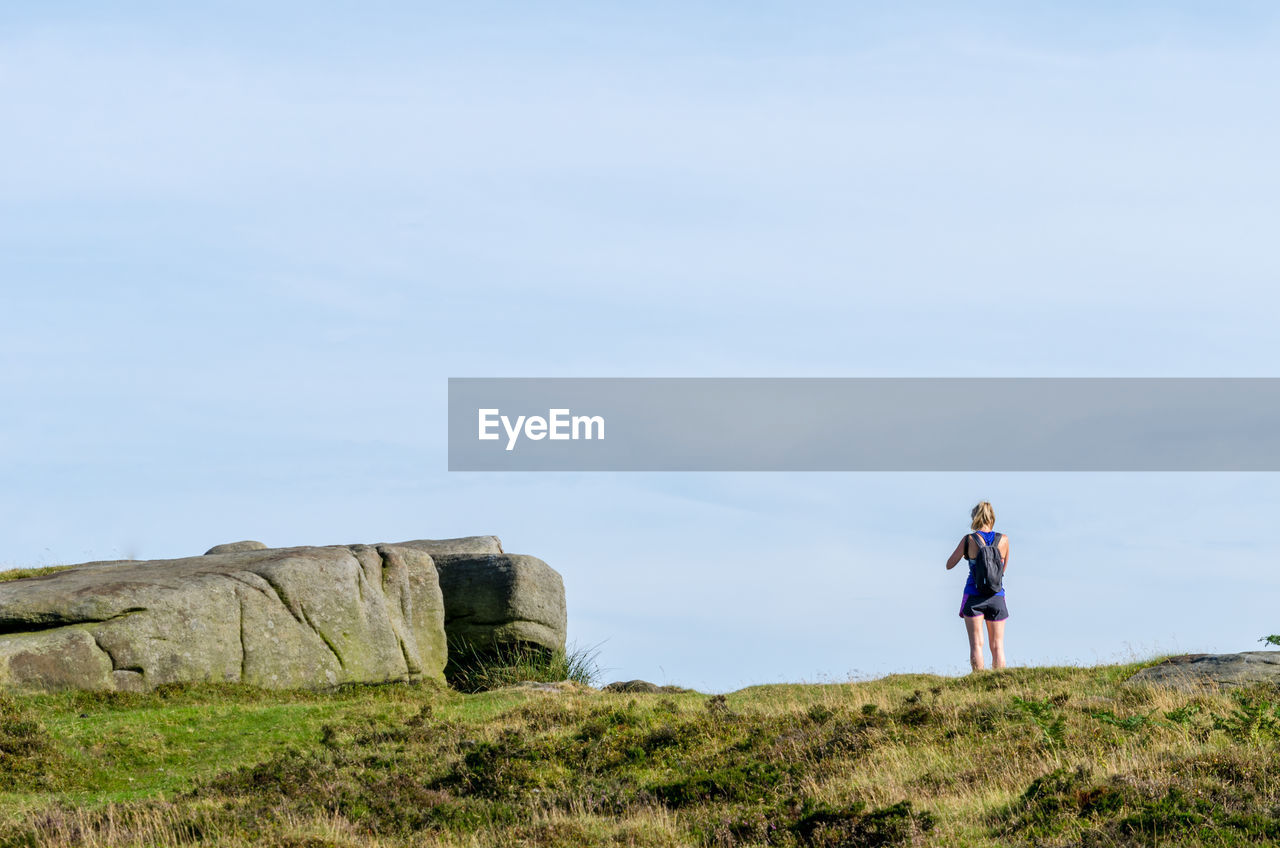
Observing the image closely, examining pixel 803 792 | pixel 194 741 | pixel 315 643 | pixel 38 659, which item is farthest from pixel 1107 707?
pixel 38 659

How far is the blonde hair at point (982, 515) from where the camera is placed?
75.2ft

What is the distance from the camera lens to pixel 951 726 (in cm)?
1784

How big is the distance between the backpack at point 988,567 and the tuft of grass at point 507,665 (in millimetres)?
11592

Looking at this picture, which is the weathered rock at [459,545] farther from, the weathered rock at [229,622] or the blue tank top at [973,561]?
the blue tank top at [973,561]

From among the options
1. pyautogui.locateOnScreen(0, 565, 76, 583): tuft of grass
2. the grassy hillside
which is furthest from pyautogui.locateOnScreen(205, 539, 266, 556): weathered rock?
the grassy hillside

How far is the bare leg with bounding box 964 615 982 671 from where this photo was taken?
23422 millimetres

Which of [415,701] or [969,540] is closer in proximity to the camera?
[969,540]

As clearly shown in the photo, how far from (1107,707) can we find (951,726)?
2.82m

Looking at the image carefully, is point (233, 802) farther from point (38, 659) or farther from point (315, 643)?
point (315, 643)

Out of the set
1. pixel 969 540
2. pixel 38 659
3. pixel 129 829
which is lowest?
pixel 129 829

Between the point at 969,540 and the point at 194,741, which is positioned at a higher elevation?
the point at 969,540

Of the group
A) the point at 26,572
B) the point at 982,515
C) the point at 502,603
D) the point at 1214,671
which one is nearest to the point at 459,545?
the point at 502,603

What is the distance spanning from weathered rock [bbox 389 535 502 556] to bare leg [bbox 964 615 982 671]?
586 inches

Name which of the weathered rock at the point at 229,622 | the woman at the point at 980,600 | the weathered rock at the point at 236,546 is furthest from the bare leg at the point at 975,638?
the weathered rock at the point at 236,546
